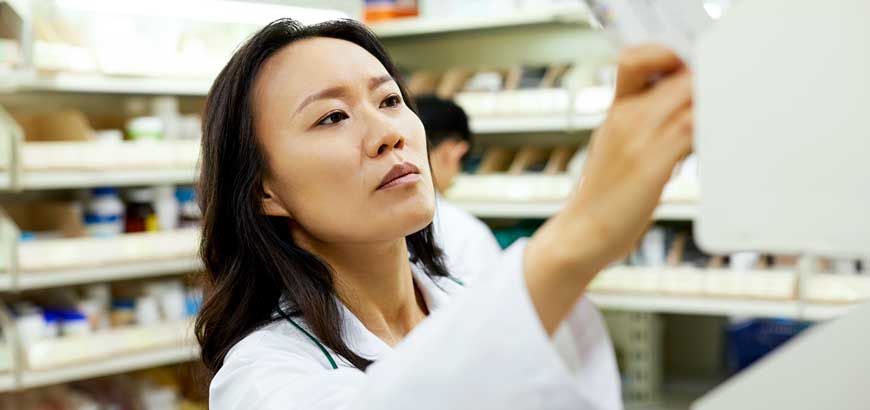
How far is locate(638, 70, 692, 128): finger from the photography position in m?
0.62

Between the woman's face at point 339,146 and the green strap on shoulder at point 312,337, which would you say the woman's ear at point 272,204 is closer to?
the woman's face at point 339,146

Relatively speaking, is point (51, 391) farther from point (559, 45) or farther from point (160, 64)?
point (559, 45)

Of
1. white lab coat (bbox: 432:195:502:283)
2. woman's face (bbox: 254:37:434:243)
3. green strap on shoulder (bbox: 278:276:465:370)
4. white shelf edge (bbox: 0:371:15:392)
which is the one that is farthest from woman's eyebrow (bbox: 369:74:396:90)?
white shelf edge (bbox: 0:371:15:392)

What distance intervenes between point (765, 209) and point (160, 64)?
11.1 feet

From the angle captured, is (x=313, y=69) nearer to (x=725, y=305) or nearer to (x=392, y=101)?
(x=392, y=101)

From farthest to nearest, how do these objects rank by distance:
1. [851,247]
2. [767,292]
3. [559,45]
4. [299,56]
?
1. [559,45]
2. [767,292]
3. [299,56]
4. [851,247]

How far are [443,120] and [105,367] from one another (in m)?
1.52

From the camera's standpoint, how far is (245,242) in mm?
1329

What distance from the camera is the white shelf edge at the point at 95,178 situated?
3.27 meters

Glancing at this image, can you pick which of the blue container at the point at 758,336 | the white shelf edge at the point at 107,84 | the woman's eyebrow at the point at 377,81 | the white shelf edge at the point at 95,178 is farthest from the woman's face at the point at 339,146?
the blue container at the point at 758,336

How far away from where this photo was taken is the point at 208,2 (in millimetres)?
3711

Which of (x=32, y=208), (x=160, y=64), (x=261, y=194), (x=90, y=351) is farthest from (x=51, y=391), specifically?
(x=261, y=194)

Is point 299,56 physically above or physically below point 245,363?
above

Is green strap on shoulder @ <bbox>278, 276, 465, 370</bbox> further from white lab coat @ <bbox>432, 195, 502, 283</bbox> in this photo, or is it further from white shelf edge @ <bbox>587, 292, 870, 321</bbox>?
white shelf edge @ <bbox>587, 292, 870, 321</bbox>
